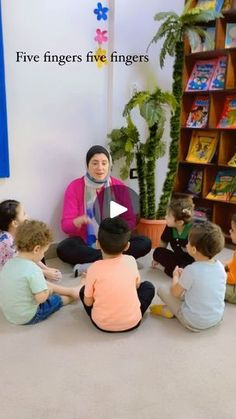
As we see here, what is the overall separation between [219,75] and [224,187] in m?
0.97

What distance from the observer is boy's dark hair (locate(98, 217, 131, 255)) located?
1.90 meters

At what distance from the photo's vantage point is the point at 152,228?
3277 millimetres

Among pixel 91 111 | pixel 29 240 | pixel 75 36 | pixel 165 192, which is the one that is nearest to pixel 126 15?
pixel 75 36

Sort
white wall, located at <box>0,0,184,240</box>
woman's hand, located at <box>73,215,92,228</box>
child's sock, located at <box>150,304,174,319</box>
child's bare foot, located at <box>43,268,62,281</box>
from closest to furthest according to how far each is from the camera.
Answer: child's sock, located at <box>150,304,174,319</box> < child's bare foot, located at <box>43,268,62,281</box> < white wall, located at <box>0,0,184,240</box> < woman's hand, located at <box>73,215,92,228</box>

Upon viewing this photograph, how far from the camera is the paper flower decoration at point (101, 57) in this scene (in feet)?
10.00

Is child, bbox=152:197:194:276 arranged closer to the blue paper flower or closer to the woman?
the woman

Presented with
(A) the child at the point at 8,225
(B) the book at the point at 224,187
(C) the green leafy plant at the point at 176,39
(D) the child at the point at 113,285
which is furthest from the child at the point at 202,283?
(B) the book at the point at 224,187

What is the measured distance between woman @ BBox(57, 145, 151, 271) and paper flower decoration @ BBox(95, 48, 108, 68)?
683 millimetres

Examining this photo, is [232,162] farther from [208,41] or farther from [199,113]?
[208,41]

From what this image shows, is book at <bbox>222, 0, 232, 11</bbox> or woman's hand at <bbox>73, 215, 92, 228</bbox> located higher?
book at <bbox>222, 0, 232, 11</bbox>

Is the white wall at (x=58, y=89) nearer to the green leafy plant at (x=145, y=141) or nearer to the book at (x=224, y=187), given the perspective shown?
the green leafy plant at (x=145, y=141)

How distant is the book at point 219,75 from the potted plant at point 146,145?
0.51 metres

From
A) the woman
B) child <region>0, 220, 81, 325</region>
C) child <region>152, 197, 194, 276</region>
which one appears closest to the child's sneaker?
the woman

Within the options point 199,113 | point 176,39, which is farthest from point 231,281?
point 176,39
